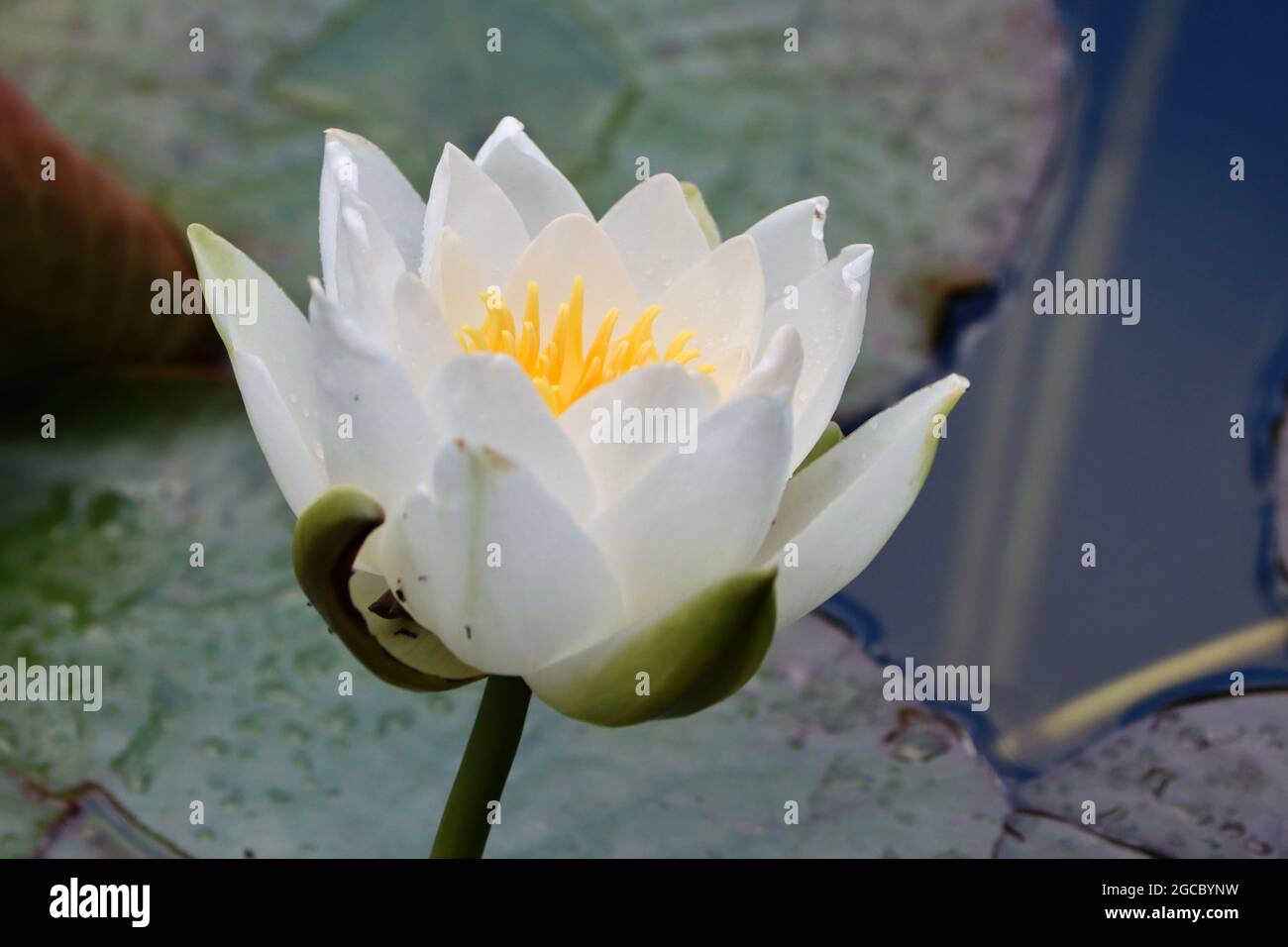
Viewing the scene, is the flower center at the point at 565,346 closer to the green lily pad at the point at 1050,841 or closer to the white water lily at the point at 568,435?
the white water lily at the point at 568,435

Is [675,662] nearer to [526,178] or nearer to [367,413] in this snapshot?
[367,413]

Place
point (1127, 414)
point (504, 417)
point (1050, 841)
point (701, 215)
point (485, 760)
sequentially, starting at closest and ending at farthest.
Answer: point (504, 417), point (485, 760), point (701, 215), point (1050, 841), point (1127, 414)

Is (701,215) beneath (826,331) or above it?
above

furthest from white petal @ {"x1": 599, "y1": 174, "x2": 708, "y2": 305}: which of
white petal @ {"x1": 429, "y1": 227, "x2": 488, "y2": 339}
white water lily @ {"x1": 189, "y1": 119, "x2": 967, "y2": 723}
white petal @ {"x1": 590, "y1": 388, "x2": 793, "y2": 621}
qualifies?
white petal @ {"x1": 590, "y1": 388, "x2": 793, "y2": 621}

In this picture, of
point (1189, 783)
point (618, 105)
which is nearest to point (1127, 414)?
point (1189, 783)

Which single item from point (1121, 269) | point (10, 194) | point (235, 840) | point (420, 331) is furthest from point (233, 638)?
point (1121, 269)

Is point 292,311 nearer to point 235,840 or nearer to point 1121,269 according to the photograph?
point 235,840

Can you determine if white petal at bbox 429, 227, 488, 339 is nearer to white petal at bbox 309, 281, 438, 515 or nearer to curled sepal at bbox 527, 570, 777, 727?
white petal at bbox 309, 281, 438, 515
